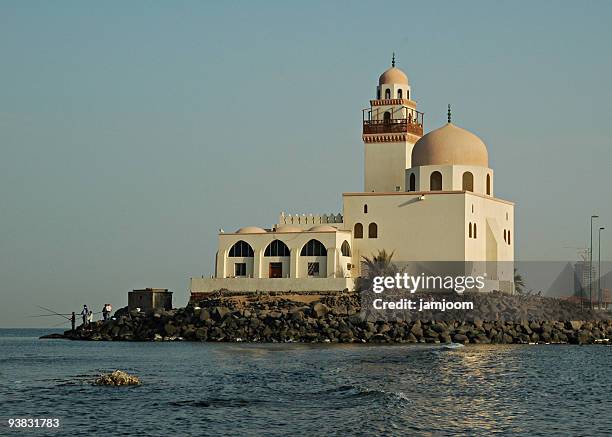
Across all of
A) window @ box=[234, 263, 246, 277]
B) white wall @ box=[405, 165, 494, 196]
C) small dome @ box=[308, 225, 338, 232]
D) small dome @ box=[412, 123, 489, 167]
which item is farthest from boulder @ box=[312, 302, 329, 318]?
small dome @ box=[412, 123, 489, 167]

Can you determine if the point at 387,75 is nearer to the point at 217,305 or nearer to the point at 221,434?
the point at 217,305

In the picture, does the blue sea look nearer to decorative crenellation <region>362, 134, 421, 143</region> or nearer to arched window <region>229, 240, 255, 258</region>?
arched window <region>229, 240, 255, 258</region>

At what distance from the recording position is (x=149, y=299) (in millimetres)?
74312

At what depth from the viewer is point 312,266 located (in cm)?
7006

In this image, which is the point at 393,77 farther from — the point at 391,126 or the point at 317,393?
the point at 317,393

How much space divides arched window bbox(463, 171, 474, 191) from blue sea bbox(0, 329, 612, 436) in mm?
18754

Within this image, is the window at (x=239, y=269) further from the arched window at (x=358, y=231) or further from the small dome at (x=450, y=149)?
the small dome at (x=450, y=149)

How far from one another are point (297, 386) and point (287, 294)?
32083 mm

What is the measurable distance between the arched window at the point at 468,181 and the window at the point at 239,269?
14.3 metres

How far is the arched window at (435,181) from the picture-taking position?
232ft

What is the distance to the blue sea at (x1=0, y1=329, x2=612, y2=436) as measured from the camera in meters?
28.0

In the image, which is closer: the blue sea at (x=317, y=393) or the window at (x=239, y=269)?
the blue sea at (x=317, y=393)

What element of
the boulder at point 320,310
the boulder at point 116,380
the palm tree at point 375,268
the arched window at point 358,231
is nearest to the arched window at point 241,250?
the arched window at point 358,231
